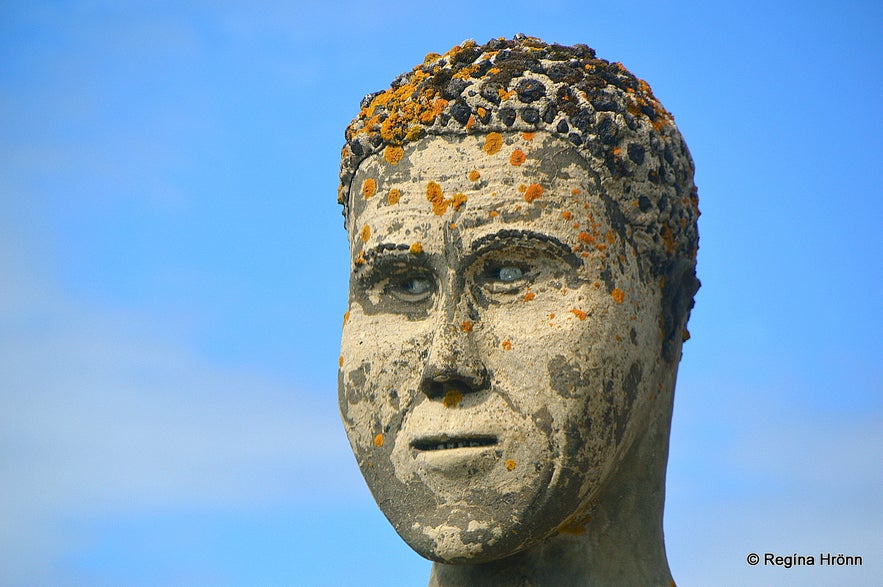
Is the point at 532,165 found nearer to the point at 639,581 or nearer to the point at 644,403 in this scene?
the point at 644,403

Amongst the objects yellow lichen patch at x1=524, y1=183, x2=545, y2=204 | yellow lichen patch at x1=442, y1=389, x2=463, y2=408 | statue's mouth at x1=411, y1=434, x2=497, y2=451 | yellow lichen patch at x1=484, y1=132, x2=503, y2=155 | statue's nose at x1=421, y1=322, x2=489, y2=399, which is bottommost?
statue's mouth at x1=411, y1=434, x2=497, y2=451

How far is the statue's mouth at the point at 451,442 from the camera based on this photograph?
24.7 feet

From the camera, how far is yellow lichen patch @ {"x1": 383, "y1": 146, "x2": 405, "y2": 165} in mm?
8023

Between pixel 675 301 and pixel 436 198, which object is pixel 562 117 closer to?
pixel 436 198

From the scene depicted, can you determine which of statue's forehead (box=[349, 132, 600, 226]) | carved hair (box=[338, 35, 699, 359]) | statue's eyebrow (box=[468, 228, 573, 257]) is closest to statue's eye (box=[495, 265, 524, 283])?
statue's eyebrow (box=[468, 228, 573, 257])

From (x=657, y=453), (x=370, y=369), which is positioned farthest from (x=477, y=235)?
(x=657, y=453)

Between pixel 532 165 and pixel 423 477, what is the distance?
1.58 metres

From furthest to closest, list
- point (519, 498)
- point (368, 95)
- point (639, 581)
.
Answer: point (368, 95), point (639, 581), point (519, 498)

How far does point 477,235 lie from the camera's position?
7.68m

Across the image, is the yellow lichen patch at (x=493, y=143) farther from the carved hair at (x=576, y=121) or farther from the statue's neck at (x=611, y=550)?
the statue's neck at (x=611, y=550)

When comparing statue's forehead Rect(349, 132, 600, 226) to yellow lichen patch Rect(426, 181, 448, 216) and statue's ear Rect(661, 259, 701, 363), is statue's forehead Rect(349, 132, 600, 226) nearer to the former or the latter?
yellow lichen patch Rect(426, 181, 448, 216)

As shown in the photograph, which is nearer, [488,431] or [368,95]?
[488,431]

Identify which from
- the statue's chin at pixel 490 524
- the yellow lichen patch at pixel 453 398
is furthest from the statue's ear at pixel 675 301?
the yellow lichen patch at pixel 453 398

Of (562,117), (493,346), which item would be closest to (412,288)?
(493,346)
